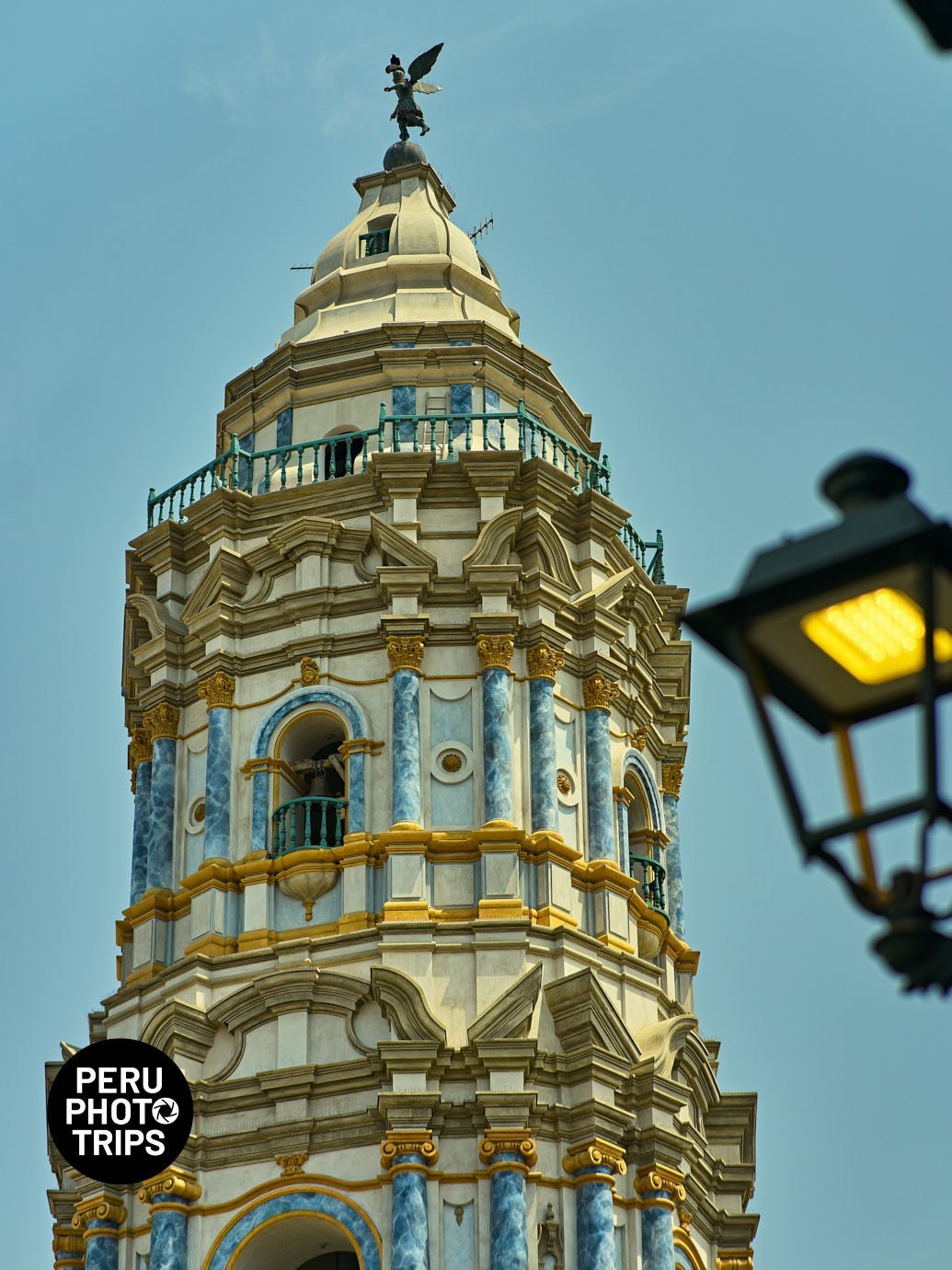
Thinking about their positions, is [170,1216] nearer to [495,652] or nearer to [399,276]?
[495,652]

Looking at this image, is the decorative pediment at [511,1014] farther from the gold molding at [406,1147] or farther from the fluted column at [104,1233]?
the fluted column at [104,1233]

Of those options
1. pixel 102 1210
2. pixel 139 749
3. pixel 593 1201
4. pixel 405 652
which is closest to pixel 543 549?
pixel 405 652

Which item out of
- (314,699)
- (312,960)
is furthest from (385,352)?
(312,960)

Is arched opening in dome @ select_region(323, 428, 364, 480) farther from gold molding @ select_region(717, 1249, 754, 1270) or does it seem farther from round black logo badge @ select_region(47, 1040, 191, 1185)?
gold molding @ select_region(717, 1249, 754, 1270)

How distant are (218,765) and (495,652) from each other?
3.67 metres

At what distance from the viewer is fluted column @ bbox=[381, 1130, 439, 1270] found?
26000mm

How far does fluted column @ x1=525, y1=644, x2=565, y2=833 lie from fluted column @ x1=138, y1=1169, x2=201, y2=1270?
583cm

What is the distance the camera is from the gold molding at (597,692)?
1216 inches

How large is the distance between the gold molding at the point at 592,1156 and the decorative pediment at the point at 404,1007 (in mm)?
1867

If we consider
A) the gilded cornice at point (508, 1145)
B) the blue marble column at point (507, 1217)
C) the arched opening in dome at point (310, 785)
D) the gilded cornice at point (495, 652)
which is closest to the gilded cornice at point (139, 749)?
the arched opening in dome at point (310, 785)

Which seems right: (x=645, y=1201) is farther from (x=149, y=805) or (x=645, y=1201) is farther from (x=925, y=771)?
(x=925, y=771)

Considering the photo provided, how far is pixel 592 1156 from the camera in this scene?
26938 millimetres

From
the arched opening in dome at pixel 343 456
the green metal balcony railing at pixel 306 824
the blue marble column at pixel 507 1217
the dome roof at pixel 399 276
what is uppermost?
the dome roof at pixel 399 276

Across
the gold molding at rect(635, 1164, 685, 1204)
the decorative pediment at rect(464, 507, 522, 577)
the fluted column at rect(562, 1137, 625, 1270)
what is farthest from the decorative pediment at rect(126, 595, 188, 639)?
the gold molding at rect(635, 1164, 685, 1204)
